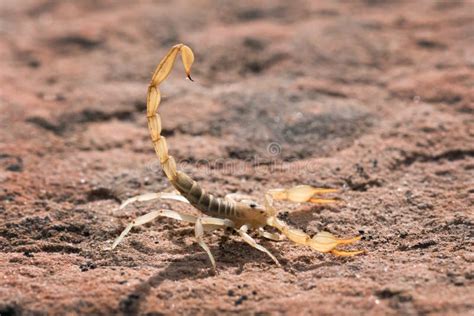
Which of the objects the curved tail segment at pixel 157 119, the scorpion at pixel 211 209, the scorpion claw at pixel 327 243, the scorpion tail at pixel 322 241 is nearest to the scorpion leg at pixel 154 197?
the scorpion at pixel 211 209

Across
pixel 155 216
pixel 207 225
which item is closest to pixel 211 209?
pixel 207 225

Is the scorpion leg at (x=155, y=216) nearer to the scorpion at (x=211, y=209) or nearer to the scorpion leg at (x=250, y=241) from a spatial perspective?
the scorpion at (x=211, y=209)

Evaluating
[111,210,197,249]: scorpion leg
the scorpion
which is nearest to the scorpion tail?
the scorpion

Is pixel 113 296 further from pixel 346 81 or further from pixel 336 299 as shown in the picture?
pixel 346 81

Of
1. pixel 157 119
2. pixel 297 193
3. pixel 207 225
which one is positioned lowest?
pixel 207 225

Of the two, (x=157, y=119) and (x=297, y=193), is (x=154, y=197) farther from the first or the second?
(x=297, y=193)

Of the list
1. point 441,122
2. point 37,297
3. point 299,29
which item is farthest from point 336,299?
point 299,29

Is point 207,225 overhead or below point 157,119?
below
